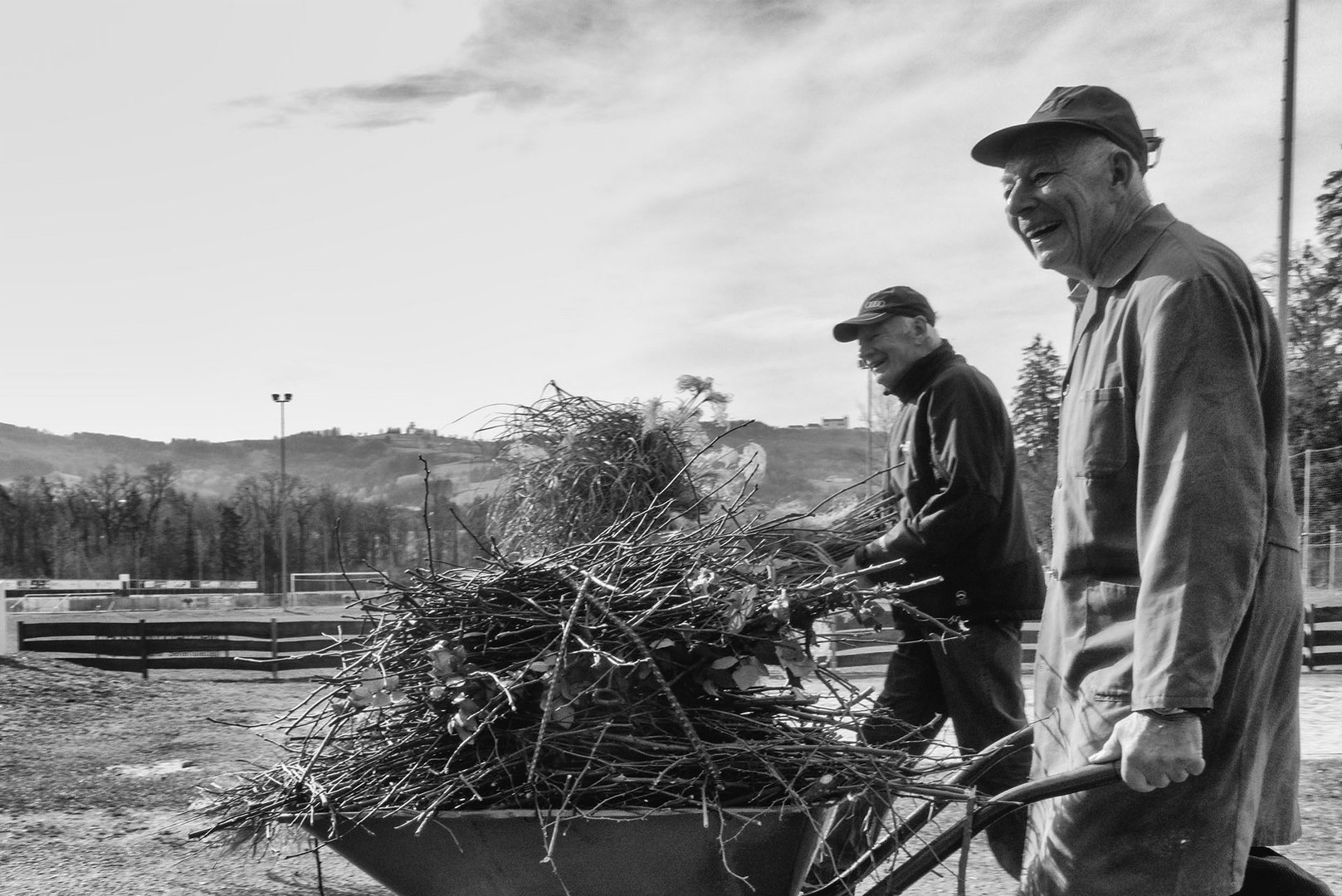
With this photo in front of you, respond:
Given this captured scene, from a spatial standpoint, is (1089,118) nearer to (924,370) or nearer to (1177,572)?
(1177,572)

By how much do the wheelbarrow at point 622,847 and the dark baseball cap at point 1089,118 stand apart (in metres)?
1.14

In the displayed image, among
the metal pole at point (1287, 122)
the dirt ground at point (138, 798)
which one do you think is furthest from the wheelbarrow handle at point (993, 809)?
the metal pole at point (1287, 122)

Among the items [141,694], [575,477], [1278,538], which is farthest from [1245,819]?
[141,694]

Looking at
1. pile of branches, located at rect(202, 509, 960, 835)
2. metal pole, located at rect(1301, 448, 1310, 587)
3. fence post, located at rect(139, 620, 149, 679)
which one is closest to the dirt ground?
pile of branches, located at rect(202, 509, 960, 835)

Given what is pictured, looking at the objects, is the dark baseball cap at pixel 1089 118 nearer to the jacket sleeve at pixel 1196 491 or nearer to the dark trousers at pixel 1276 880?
the jacket sleeve at pixel 1196 491

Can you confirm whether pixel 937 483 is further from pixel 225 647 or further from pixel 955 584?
pixel 225 647

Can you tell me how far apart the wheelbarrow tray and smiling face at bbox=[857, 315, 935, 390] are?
1.88 meters

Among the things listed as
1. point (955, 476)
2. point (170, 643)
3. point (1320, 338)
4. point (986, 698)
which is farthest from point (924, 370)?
point (1320, 338)

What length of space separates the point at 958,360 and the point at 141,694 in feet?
30.9

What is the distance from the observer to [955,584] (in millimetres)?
3385

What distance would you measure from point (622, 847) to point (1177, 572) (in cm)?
98

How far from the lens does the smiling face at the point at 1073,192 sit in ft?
7.38

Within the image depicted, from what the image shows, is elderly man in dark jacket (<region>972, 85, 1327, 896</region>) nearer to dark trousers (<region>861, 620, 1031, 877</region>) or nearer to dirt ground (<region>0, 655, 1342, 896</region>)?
dark trousers (<region>861, 620, 1031, 877</region>)

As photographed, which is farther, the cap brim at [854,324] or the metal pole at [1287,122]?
the metal pole at [1287,122]
